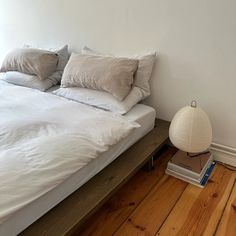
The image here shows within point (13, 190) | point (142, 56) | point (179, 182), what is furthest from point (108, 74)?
point (13, 190)

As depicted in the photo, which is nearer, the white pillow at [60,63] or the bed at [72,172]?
the bed at [72,172]

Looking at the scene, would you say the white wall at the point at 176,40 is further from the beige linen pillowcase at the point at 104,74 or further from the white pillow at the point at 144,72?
the beige linen pillowcase at the point at 104,74

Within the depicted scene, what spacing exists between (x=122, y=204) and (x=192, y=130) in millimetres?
688

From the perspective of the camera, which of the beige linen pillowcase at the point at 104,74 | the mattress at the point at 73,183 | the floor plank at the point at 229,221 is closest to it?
the mattress at the point at 73,183

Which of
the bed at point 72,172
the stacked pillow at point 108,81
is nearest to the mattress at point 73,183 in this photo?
the bed at point 72,172

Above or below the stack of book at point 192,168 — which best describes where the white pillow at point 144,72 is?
above

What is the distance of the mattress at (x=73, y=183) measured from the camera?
1069 millimetres

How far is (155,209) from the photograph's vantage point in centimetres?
159

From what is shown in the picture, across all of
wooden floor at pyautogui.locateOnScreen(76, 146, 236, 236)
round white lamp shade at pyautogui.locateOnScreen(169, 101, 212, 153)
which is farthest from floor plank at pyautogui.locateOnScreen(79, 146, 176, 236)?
round white lamp shade at pyautogui.locateOnScreen(169, 101, 212, 153)

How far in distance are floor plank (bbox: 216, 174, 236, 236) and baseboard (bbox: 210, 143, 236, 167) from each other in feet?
1.35

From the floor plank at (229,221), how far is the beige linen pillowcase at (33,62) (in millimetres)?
1846

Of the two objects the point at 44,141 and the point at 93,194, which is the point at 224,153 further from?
the point at 44,141

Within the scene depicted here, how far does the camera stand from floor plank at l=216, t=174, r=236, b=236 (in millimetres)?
1436

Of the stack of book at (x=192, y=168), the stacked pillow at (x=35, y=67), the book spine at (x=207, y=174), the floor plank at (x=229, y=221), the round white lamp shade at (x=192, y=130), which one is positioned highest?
the stacked pillow at (x=35, y=67)
